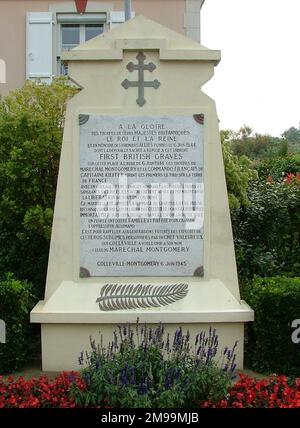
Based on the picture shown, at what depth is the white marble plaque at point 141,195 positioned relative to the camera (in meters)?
6.73

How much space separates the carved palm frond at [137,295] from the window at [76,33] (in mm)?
10696

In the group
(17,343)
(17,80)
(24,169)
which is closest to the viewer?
(17,343)

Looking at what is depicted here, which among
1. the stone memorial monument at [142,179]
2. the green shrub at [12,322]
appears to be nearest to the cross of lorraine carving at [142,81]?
the stone memorial monument at [142,179]

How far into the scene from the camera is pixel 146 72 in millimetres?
6805

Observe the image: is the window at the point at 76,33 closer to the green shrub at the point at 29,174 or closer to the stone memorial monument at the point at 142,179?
the green shrub at the point at 29,174

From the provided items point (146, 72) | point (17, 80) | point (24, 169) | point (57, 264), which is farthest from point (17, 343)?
point (17, 80)

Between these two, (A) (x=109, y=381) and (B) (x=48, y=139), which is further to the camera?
(B) (x=48, y=139)

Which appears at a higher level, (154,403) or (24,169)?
(24,169)

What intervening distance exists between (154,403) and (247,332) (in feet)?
6.86

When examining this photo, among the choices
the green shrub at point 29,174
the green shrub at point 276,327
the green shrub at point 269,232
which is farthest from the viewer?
the green shrub at point 269,232

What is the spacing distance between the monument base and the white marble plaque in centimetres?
27

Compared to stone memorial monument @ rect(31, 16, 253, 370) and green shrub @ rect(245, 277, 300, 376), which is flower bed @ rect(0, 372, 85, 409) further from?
green shrub @ rect(245, 277, 300, 376)

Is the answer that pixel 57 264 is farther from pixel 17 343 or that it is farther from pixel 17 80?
pixel 17 80

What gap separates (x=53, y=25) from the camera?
15914mm
